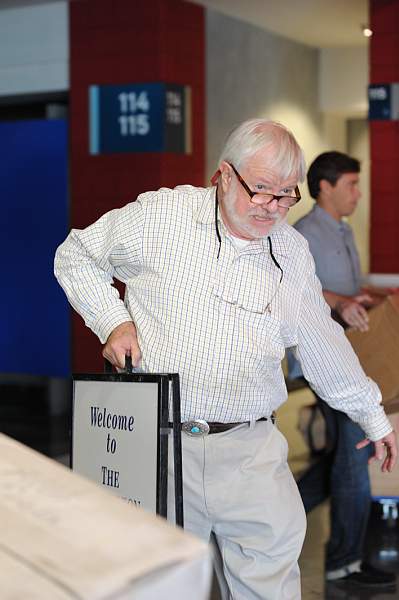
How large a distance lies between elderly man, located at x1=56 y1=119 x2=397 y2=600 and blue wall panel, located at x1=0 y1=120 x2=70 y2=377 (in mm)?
5656

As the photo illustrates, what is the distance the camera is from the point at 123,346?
2307 millimetres

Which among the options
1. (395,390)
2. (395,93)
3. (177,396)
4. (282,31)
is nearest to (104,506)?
(177,396)

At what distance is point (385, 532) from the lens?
4.84m

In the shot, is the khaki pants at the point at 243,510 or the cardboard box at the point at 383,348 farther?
the cardboard box at the point at 383,348

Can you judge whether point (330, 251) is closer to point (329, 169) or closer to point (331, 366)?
point (329, 169)

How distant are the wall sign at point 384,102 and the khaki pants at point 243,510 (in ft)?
18.2

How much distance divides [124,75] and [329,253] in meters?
3.59

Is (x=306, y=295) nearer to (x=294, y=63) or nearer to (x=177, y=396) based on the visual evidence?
(x=177, y=396)

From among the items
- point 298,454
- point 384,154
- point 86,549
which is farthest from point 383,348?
point 384,154

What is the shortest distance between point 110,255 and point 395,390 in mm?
1523

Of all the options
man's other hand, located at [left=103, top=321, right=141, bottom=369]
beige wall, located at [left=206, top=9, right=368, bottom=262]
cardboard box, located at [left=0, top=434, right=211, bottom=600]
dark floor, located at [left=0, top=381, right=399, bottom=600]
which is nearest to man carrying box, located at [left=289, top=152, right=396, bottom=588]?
dark floor, located at [left=0, top=381, right=399, bottom=600]

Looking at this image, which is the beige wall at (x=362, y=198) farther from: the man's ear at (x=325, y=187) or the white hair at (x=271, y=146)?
the white hair at (x=271, y=146)

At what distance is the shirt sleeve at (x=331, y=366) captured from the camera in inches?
96.0

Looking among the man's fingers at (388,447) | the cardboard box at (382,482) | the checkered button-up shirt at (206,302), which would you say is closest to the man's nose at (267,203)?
the checkered button-up shirt at (206,302)
